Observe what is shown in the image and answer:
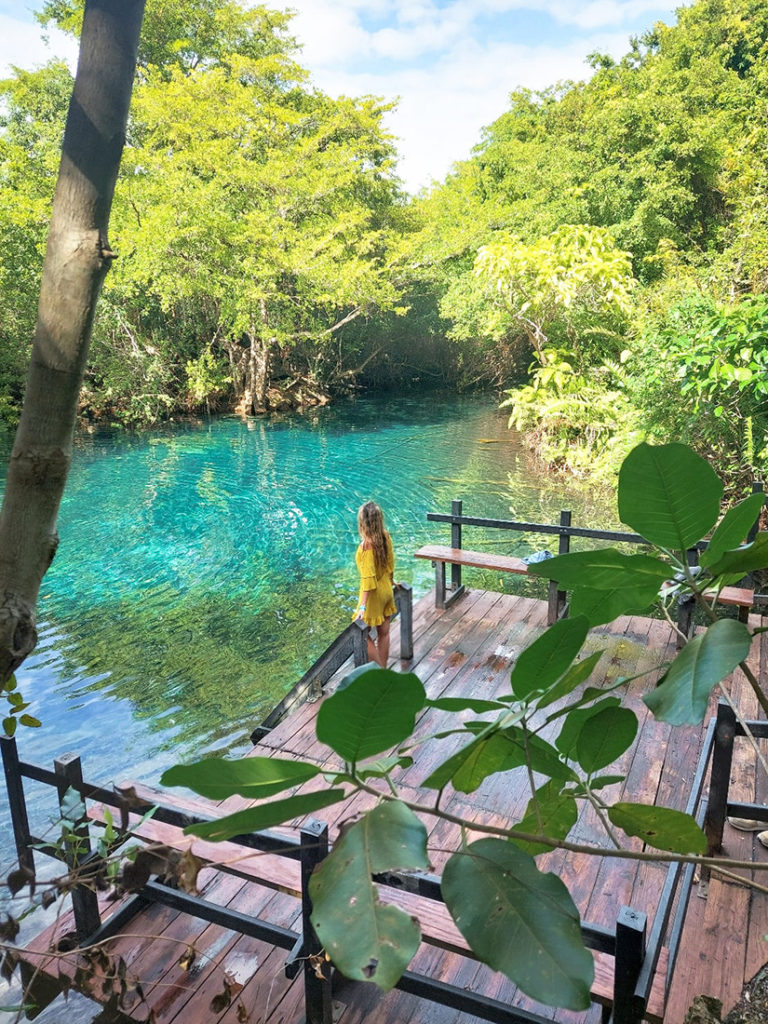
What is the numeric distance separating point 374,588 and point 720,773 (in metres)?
2.39

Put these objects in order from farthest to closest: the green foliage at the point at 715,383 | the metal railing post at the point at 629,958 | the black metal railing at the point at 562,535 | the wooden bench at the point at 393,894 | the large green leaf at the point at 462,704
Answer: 1. the green foliage at the point at 715,383
2. the black metal railing at the point at 562,535
3. the wooden bench at the point at 393,894
4. the metal railing post at the point at 629,958
5. the large green leaf at the point at 462,704

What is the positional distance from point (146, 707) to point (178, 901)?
12.2 ft

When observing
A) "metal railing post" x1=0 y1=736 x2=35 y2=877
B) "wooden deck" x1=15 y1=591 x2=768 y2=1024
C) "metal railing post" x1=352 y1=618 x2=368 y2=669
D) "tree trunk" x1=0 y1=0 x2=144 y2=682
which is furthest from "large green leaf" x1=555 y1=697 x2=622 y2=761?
"metal railing post" x1=352 y1=618 x2=368 y2=669

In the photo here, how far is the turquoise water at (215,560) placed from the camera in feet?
18.5

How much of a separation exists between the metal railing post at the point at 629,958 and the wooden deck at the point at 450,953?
425mm

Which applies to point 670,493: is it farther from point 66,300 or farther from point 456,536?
point 456,536

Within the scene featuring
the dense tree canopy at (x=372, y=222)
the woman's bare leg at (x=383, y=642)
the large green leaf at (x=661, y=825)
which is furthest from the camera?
the dense tree canopy at (x=372, y=222)

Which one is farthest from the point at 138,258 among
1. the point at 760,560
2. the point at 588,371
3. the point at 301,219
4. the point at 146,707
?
the point at 760,560

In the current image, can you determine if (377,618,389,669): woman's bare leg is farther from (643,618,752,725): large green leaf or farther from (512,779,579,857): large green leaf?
(643,618,752,725): large green leaf

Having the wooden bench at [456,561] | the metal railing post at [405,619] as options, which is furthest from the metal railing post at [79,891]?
the wooden bench at [456,561]

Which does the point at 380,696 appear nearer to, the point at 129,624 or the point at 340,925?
the point at 340,925

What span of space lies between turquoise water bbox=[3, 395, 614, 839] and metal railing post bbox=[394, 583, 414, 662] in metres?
1.49

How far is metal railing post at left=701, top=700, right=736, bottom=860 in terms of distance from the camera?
260 cm

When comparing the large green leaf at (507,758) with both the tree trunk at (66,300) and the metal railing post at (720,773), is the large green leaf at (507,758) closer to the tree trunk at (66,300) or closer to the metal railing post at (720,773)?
the tree trunk at (66,300)
